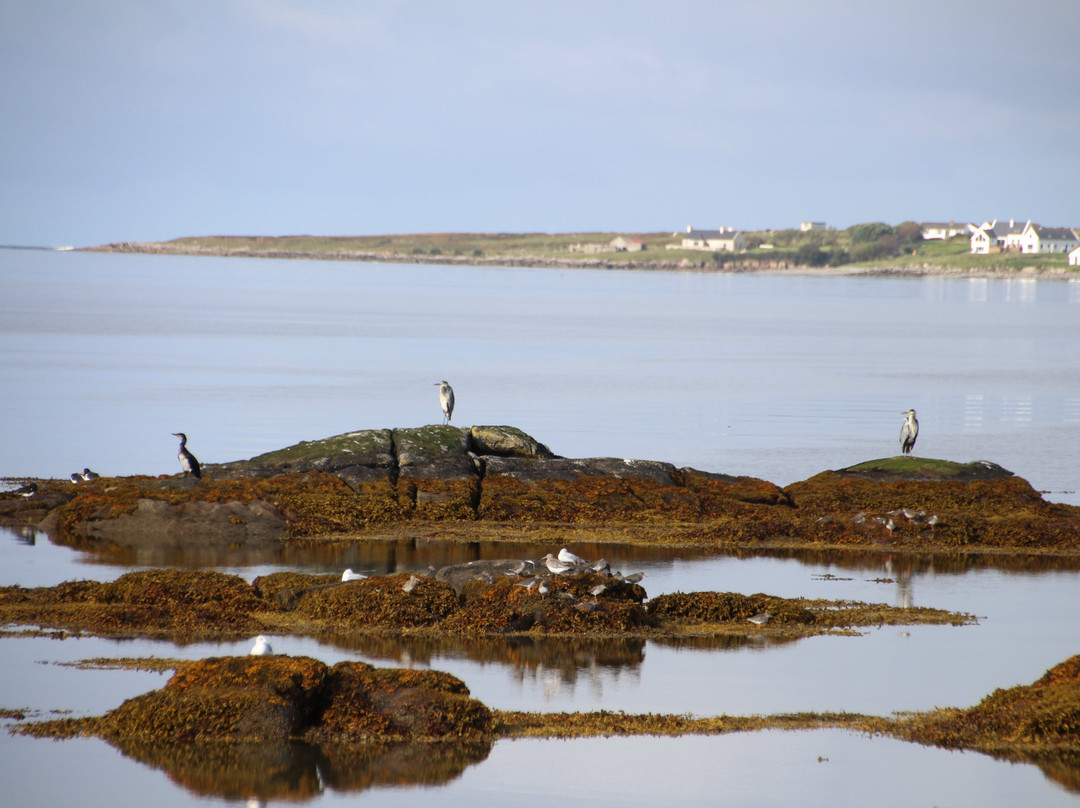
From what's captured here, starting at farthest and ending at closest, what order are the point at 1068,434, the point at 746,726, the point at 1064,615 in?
the point at 1068,434, the point at 1064,615, the point at 746,726

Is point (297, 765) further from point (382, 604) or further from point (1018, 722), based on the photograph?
point (1018, 722)

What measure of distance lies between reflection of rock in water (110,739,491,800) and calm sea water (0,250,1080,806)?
189mm

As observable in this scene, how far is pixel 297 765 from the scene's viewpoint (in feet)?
36.0

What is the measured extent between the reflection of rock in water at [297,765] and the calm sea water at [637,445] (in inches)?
7.4

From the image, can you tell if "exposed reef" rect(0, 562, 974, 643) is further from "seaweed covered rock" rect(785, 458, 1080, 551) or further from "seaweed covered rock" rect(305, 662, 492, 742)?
"seaweed covered rock" rect(785, 458, 1080, 551)

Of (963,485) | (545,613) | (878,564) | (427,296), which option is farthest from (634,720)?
(427,296)

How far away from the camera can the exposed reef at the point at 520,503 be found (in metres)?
22.2

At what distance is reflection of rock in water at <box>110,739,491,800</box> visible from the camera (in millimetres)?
10594

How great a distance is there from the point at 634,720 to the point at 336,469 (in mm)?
13548

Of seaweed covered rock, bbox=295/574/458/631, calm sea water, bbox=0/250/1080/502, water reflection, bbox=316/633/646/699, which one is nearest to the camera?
water reflection, bbox=316/633/646/699

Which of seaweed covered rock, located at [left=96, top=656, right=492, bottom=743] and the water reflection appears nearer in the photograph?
seaweed covered rock, located at [left=96, top=656, right=492, bottom=743]

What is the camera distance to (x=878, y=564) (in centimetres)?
2075

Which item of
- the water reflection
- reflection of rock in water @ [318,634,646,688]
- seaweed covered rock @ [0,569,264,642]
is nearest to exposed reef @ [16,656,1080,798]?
the water reflection

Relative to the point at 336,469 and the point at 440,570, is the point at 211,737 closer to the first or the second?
the point at 440,570
